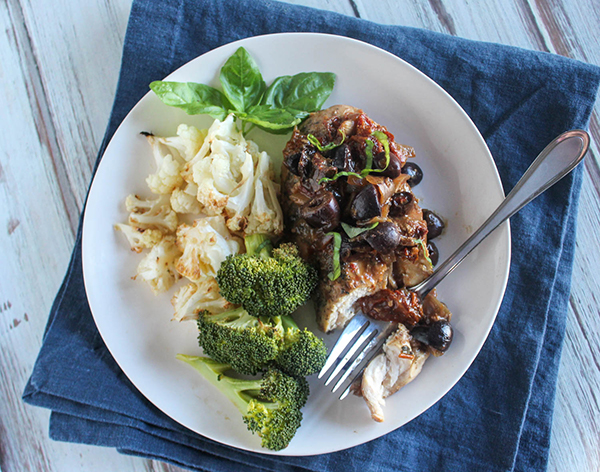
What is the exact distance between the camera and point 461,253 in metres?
3.43

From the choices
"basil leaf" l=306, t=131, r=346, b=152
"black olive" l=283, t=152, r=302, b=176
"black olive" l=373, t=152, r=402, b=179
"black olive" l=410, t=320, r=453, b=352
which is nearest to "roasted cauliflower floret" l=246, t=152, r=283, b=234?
"black olive" l=283, t=152, r=302, b=176

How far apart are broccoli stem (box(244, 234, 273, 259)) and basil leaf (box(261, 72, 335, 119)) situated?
1.02m

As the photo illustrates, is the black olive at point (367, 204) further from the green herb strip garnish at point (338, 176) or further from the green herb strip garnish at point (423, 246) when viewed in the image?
the green herb strip garnish at point (423, 246)

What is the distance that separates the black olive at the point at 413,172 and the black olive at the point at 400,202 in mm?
328

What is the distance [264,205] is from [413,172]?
1.18 meters

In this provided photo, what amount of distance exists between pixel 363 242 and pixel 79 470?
3302 millimetres

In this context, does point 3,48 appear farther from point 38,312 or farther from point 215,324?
point 215,324

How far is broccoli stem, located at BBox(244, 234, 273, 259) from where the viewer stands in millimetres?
3350

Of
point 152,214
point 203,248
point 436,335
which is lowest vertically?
point 436,335

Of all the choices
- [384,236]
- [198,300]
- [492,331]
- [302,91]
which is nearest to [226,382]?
[198,300]

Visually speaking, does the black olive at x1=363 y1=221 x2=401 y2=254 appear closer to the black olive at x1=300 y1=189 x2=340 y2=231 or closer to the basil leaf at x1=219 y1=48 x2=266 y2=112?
the black olive at x1=300 y1=189 x2=340 y2=231

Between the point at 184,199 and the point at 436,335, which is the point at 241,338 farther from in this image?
the point at 436,335

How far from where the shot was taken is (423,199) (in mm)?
3680

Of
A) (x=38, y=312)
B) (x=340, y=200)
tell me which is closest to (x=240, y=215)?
(x=340, y=200)
